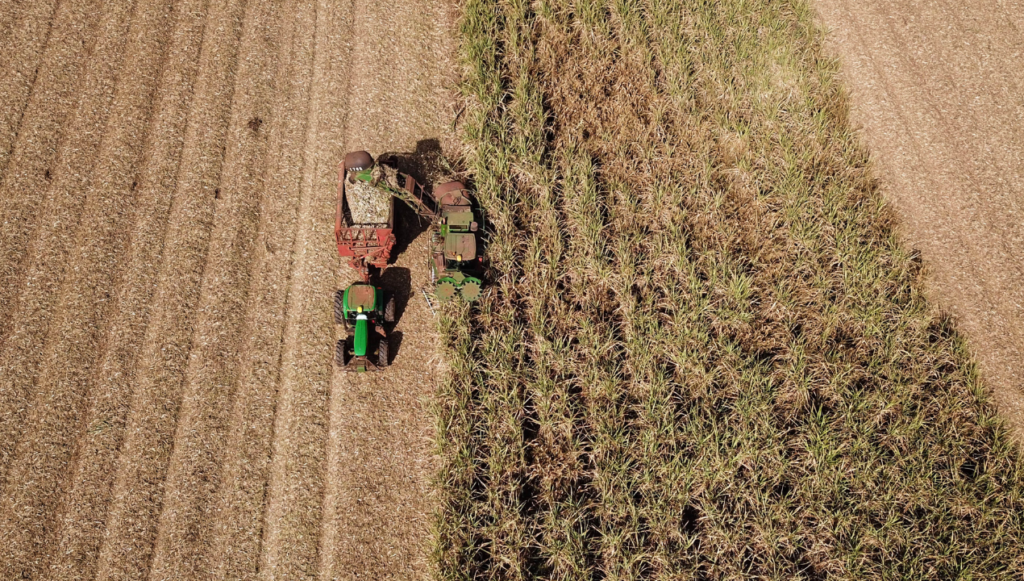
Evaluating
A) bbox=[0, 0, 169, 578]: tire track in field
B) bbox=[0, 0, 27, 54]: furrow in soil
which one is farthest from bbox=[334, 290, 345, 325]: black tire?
bbox=[0, 0, 27, 54]: furrow in soil

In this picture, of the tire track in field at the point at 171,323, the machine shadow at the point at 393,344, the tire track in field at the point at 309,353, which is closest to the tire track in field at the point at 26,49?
the tire track in field at the point at 171,323

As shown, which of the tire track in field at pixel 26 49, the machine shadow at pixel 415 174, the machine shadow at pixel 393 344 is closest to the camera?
the machine shadow at pixel 393 344

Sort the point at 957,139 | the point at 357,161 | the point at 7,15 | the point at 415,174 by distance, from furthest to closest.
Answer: the point at 7,15 < the point at 957,139 < the point at 415,174 < the point at 357,161

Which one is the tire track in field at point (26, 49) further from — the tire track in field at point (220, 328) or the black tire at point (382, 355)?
the black tire at point (382, 355)

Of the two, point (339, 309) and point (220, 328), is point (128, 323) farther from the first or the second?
point (339, 309)

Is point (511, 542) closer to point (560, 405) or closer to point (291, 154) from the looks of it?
point (560, 405)

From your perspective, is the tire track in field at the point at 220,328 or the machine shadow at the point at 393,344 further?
the machine shadow at the point at 393,344

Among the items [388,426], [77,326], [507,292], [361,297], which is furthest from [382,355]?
[77,326]
